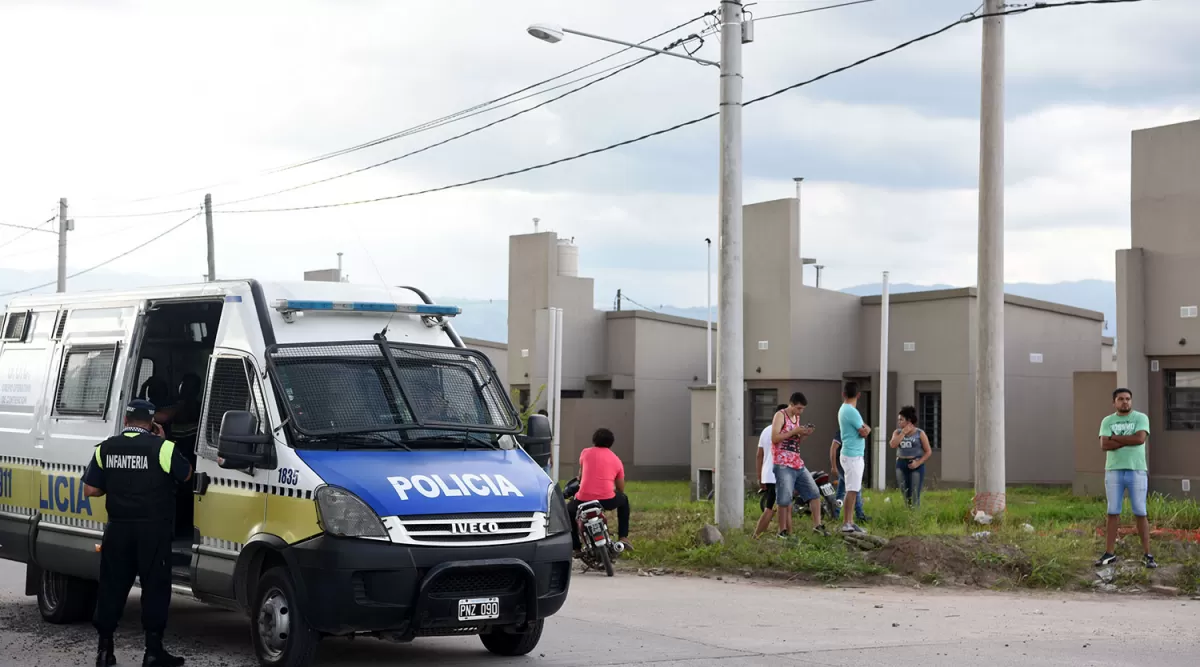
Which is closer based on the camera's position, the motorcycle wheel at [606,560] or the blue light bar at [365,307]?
the blue light bar at [365,307]

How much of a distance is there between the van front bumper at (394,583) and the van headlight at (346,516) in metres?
0.06

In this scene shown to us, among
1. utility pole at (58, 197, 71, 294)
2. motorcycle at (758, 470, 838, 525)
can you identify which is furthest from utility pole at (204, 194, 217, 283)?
motorcycle at (758, 470, 838, 525)

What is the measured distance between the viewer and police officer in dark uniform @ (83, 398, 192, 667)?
354 inches

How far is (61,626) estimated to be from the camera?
11.0 meters

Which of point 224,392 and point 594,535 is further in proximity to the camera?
point 594,535

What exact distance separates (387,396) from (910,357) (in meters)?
23.8

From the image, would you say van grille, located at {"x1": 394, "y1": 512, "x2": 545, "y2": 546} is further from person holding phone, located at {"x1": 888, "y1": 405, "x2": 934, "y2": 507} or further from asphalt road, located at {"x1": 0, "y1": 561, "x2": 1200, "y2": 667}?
person holding phone, located at {"x1": 888, "y1": 405, "x2": 934, "y2": 507}

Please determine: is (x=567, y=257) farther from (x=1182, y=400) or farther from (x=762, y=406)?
(x=1182, y=400)

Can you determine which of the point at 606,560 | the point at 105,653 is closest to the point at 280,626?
the point at 105,653

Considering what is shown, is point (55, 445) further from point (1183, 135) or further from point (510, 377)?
point (510, 377)

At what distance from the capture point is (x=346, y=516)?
8273 millimetres

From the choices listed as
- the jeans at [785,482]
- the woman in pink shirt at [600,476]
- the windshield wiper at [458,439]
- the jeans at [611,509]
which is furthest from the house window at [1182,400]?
the windshield wiper at [458,439]

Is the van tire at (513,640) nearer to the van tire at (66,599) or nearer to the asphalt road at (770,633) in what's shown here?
the asphalt road at (770,633)

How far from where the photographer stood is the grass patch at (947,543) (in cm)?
1391
